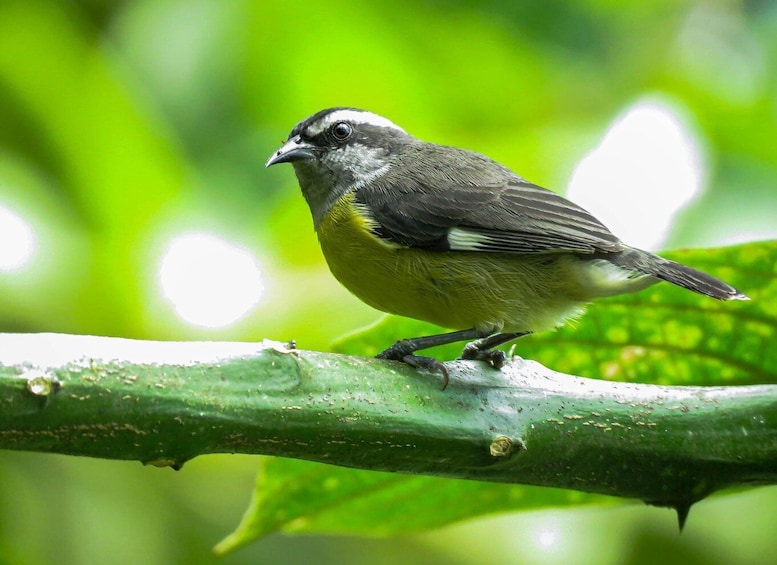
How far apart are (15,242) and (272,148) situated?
134 cm

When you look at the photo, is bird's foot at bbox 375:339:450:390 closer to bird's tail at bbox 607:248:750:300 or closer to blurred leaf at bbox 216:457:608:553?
blurred leaf at bbox 216:457:608:553

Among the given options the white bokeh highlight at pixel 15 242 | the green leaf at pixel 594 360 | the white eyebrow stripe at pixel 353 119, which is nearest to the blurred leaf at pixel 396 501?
the green leaf at pixel 594 360

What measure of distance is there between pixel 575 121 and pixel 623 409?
2.55 metres

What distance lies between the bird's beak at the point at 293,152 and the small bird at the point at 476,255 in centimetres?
32

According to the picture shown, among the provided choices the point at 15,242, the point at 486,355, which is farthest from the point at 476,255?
the point at 15,242

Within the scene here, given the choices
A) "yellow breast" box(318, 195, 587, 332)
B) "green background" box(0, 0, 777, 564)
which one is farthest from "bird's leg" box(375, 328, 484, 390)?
"green background" box(0, 0, 777, 564)

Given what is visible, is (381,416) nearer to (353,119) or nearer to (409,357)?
(409,357)

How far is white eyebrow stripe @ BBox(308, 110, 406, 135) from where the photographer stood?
3.56 metres

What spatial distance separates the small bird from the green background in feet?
1.00

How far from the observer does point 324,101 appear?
4281 millimetres

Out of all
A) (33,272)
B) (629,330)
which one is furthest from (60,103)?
(629,330)

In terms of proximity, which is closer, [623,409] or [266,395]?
[266,395]

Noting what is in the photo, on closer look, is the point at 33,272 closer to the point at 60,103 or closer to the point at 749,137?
the point at 60,103

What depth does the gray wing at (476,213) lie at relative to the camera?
297cm
